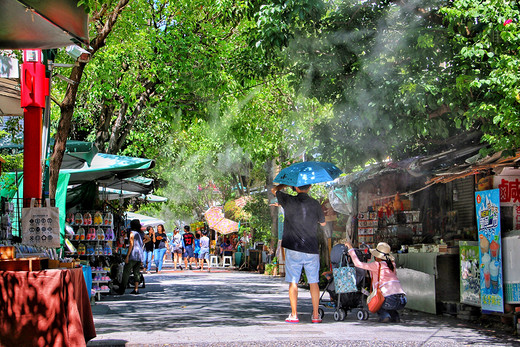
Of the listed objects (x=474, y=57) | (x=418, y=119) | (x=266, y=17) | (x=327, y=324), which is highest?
(x=266, y=17)

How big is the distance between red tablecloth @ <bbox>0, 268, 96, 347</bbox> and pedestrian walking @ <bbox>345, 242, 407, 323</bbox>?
5.23 m

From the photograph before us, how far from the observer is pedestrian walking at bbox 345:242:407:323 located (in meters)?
9.49

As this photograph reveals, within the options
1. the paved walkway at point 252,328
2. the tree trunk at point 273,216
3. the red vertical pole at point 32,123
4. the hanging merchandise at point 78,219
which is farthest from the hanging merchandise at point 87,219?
the tree trunk at point 273,216

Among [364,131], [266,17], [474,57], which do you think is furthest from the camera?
[364,131]

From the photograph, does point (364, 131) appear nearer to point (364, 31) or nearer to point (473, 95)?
point (364, 31)

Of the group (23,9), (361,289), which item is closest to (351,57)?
(361,289)

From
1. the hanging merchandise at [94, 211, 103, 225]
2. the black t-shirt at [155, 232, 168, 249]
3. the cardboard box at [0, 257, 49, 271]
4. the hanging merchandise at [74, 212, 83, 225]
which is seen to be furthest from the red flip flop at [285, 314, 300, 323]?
the black t-shirt at [155, 232, 168, 249]

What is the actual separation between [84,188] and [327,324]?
24.2 feet

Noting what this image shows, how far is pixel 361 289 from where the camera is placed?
396 inches

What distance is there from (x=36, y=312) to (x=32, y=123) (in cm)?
438

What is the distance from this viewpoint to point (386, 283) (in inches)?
375

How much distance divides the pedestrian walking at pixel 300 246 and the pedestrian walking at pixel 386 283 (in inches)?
32.4

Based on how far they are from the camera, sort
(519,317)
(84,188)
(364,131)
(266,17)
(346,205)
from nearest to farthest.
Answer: (519,317), (266,17), (364,131), (84,188), (346,205)

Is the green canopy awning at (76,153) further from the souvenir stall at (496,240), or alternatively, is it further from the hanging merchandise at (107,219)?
the souvenir stall at (496,240)
